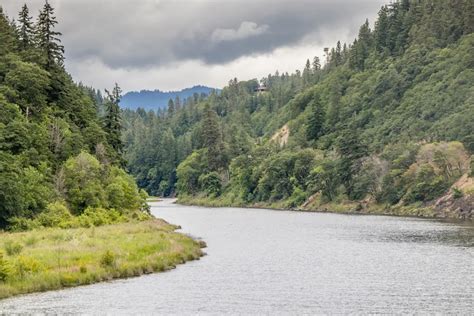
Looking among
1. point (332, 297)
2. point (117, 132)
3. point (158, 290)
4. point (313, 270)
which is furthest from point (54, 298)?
point (117, 132)

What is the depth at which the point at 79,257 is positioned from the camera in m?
58.7

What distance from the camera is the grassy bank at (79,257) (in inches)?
2008

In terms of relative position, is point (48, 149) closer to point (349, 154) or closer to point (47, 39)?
point (47, 39)

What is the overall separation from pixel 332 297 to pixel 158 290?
43.2 feet

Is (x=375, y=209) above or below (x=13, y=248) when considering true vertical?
above

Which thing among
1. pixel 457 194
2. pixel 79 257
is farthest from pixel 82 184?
pixel 457 194

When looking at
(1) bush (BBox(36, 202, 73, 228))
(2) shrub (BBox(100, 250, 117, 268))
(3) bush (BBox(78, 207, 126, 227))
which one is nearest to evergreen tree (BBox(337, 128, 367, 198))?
(3) bush (BBox(78, 207, 126, 227))

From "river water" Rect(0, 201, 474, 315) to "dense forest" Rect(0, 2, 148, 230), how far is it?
20901 millimetres

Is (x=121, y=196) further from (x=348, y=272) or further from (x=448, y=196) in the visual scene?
(x=448, y=196)

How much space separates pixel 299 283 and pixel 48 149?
184 ft

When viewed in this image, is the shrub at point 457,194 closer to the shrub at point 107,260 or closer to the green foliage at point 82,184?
the green foliage at point 82,184

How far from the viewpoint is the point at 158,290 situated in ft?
169

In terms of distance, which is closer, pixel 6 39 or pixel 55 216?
pixel 55 216

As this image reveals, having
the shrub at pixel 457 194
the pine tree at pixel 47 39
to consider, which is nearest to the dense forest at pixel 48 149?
the pine tree at pixel 47 39
